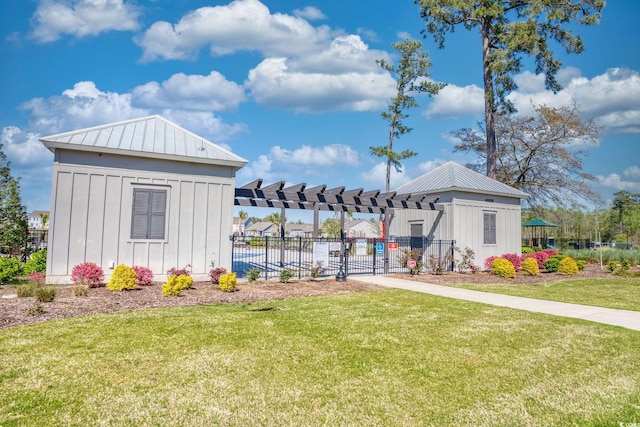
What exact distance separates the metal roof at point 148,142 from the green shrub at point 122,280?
135 inches

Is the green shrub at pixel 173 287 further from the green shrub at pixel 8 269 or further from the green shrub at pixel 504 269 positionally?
the green shrub at pixel 504 269

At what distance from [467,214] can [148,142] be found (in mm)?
13059

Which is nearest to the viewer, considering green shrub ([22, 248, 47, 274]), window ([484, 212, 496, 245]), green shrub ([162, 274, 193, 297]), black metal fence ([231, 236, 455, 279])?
green shrub ([162, 274, 193, 297])

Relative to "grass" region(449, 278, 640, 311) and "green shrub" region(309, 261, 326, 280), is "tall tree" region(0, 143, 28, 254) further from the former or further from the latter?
"grass" region(449, 278, 640, 311)

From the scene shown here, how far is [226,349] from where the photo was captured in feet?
17.3

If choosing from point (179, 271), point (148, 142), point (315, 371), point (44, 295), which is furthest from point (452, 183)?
point (44, 295)

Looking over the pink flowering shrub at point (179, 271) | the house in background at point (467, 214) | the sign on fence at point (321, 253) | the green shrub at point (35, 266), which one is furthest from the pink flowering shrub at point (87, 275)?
the house in background at point (467, 214)

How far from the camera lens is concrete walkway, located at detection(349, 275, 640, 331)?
7.63 meters

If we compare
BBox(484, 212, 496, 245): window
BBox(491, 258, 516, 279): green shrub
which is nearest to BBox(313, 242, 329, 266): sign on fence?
BBox(491, 258, 516, 279): green shrub

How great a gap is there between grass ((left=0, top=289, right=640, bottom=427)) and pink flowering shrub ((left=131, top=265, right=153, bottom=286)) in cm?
332

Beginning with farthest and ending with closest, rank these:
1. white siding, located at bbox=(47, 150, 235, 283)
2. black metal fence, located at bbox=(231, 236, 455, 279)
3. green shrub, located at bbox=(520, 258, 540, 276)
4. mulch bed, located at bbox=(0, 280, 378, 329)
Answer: green shrub, located at bbox=(520, 258, 540, 276) → black metal fence, located at bbox=(231, 236, 455, 279) → white siding, located at bbox=(47, 150, 235, 283) → mulch bed, located at bbox=(0, 280, 378, 329)

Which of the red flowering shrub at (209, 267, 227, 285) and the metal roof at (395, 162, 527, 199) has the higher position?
the metal roof at (395, 162, 527, 199)

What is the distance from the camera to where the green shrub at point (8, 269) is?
425 inches

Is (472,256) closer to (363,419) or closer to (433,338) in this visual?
(433,338)
